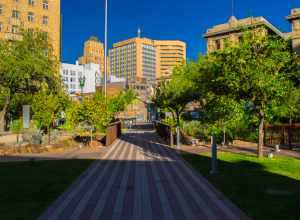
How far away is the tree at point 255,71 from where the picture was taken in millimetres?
16266

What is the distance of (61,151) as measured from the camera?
73.5ft

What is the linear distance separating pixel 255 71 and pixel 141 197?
404 inches

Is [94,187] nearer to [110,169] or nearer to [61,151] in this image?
[110,169]

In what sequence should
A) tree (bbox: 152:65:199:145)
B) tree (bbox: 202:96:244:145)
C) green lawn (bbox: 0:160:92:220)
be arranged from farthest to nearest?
tree (bbox: 152:65:199:145) → tree (bbox: 202:96:244:145) → green lawn (bbox: 0:160:92:220)

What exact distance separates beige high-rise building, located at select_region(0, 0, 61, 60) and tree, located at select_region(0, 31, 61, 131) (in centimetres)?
1802

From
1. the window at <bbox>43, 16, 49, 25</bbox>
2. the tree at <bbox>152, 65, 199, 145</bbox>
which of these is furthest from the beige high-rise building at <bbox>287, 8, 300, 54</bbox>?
the window at <bbox>43, 16, 49, 25</bbox>

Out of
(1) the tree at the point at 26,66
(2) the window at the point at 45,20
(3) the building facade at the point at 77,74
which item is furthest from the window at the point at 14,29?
(3) the building facade at the point at 77,74

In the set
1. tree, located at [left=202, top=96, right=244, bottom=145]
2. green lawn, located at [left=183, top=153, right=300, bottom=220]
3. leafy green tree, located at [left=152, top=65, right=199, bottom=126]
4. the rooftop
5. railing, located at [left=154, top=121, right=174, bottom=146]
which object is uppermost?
the rooftop

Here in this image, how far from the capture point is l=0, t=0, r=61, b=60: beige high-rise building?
55688 millimetres

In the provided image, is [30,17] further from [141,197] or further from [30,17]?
[141,197]

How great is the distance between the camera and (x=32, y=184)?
37.8 feet

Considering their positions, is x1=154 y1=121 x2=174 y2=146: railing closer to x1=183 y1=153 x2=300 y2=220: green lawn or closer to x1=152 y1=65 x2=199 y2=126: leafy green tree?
x1=152 y1=65 x2=199 y2=126: leafy green tree

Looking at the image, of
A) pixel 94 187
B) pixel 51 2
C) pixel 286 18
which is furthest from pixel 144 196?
pixel 51 2

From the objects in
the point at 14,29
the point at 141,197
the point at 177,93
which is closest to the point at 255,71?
the point at 141,197
